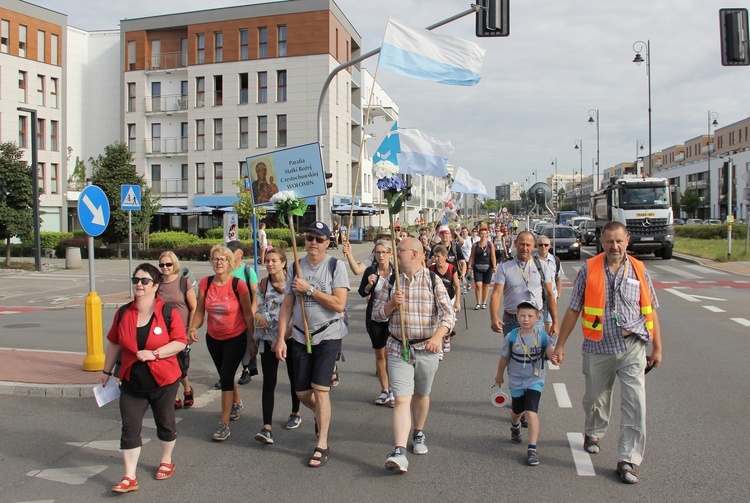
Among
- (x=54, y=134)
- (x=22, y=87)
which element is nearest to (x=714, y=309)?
(x=54, y=134)

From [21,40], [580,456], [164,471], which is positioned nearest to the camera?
[164,471]

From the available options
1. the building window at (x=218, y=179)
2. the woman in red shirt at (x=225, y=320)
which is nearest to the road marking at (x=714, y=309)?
the woman in red shirt at (x=225, y=320)

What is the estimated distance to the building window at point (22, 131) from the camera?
45.3 m

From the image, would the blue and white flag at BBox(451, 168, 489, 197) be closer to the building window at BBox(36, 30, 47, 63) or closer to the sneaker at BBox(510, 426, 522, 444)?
the sneaker at BBox(510, 426, 522, 444)

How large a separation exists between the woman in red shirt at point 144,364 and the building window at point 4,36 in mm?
47914

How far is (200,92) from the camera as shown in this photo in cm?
4781

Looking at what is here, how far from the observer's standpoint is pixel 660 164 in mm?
135250

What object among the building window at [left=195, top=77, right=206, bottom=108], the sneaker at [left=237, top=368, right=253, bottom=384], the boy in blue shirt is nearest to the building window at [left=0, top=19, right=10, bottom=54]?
the building window at [left=195, top=77, right=206, bottom=108]

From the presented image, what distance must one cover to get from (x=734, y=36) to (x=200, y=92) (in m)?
42.1

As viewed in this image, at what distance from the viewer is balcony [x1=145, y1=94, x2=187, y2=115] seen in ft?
161

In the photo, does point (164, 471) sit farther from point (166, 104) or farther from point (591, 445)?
point (166, 104)

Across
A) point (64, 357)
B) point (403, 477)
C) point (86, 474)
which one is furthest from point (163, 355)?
point (64, 357)

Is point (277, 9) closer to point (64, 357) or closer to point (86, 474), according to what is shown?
point (64, 357)

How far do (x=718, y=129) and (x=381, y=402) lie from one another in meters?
108
